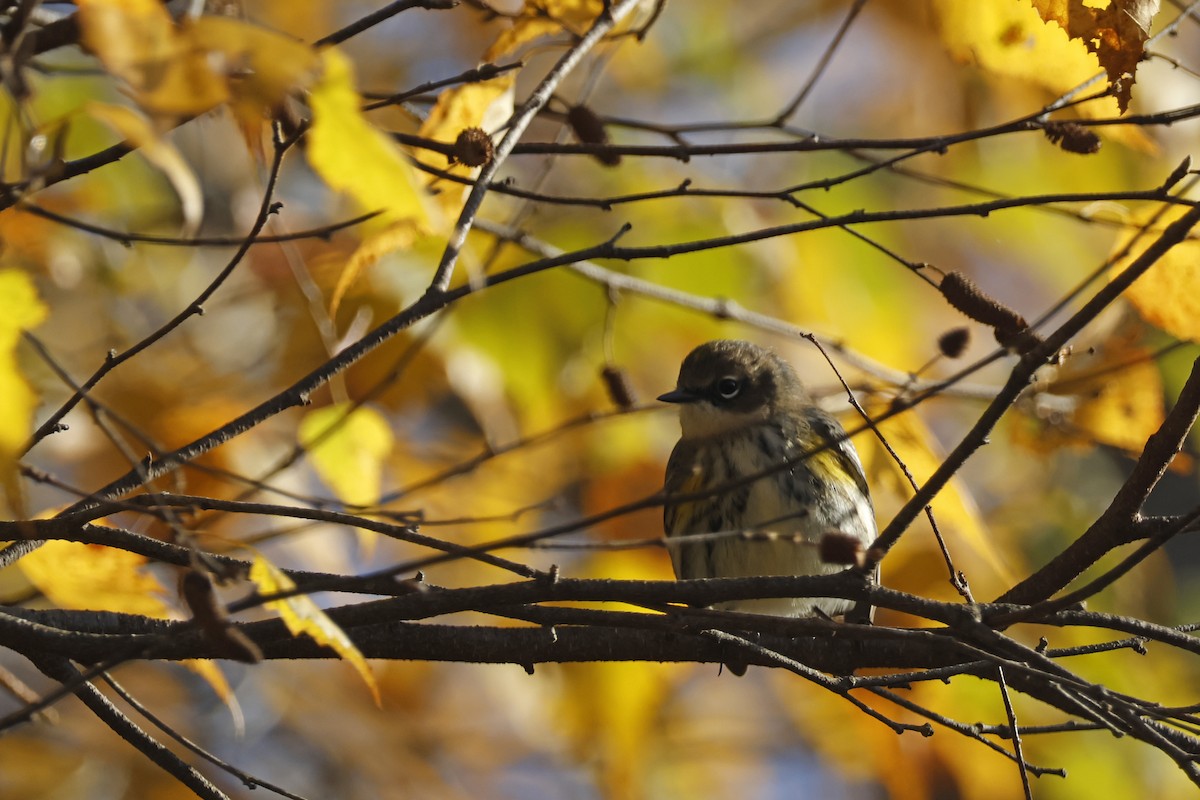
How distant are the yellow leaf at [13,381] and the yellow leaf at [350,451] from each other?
1.48 meters

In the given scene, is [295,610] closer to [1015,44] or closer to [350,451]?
[350,451]

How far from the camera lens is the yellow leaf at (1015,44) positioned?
111 inches

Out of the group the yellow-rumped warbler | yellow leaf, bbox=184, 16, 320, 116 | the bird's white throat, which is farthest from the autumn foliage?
the bird's white throat

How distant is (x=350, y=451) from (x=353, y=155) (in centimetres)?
186

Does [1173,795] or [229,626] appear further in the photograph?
[1173,795]

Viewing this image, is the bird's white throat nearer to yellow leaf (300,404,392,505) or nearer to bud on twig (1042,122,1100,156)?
yellow leaf (300,404,392,505)

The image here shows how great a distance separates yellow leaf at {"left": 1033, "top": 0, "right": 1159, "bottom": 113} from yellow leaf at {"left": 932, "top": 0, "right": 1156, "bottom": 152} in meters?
0.38

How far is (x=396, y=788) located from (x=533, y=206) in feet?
12.1

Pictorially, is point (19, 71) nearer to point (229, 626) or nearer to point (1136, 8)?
point (229, 626)

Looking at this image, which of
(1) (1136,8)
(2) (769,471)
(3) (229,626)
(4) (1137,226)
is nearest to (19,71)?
(3) (229,626)

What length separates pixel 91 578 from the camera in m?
2.49

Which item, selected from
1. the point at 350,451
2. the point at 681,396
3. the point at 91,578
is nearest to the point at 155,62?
the point at 91,578

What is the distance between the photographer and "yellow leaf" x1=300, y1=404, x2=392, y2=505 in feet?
10.7

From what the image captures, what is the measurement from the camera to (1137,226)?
2.74m
